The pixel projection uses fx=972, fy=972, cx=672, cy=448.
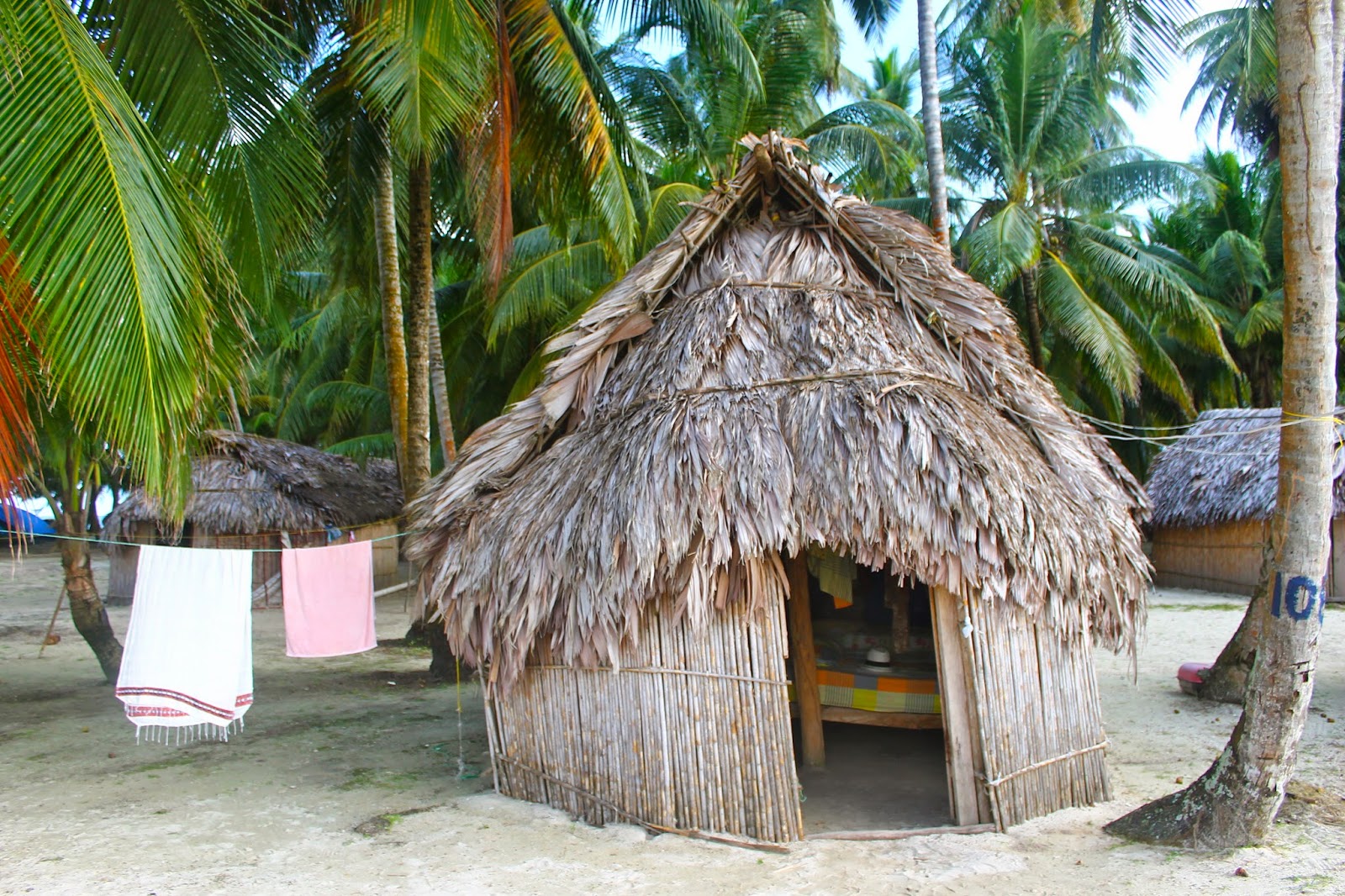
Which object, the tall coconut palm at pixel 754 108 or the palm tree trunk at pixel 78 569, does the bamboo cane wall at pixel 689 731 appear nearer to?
the palm tree trunk at pixel 78 569

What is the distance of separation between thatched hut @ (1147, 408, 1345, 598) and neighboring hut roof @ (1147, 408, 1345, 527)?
0.01 meters

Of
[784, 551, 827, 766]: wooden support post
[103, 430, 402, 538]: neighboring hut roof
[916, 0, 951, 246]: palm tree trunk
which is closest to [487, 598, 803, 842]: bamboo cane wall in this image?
[784, 551, 827, 766]: wooden support post

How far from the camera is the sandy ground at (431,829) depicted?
4.70m

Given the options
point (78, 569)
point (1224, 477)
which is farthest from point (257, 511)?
point (1224, 477)

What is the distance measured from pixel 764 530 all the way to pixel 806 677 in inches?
76.4

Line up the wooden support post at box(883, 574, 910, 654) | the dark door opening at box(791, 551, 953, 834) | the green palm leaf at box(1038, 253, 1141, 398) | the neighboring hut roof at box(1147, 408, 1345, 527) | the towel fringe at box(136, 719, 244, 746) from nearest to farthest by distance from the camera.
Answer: the dark door opening at box(791, 551, 953, 834) → the wooden support post at box(883, 574, 910, 654) → the towel fringe at box(136, 719, 244, 746) → the neighboring hut roof at box(1147, 408, 1345, 527) → the green palm leaf at box(1038, 253, 1141, 398)

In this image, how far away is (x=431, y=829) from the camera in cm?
557

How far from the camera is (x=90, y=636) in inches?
371

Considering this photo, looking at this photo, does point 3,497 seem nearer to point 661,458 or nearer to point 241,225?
point 241,225

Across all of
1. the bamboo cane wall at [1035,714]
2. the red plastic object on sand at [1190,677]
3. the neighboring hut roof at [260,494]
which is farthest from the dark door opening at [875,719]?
the neighboring hut roof at [260,494]

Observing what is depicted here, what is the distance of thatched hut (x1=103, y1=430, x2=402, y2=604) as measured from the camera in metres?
15.3

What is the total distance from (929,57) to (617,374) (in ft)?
18.5

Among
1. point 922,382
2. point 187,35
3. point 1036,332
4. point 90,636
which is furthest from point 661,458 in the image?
point 1036,332

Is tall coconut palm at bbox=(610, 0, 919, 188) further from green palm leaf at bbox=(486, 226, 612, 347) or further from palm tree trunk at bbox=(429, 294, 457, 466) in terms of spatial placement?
palm tree trunk at bbox=(429, 294, 457, 466)
